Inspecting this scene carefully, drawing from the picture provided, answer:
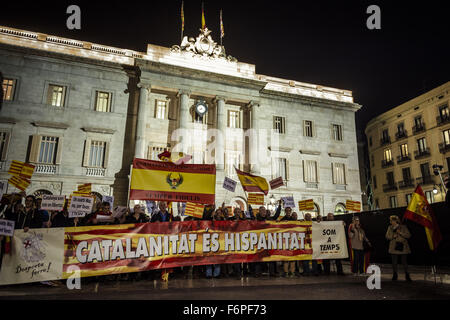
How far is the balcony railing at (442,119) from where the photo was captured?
1223 inches

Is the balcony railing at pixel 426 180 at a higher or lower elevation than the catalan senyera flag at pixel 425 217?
higher

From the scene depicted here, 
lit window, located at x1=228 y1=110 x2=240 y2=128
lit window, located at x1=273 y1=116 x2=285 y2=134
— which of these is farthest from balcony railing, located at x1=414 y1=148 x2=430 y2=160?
lit window, located at x1=228 y1=110 x2=240 y2=128

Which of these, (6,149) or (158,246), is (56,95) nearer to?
(6,149)

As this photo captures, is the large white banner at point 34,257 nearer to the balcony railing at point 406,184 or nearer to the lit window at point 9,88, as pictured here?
the lit window at point 9,88

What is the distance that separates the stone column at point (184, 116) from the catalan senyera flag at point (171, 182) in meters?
13.8

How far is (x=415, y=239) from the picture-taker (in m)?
10.9

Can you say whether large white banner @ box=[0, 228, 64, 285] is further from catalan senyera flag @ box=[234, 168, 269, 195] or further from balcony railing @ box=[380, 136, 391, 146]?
balcony railing @ box=[380, 136, 391, 146]

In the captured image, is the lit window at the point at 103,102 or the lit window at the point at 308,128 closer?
the lit window at the point at 103,102

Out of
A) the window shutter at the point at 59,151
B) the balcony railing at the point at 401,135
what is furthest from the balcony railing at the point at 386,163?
the window shutter at the point at 59,151

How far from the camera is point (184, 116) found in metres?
22.9

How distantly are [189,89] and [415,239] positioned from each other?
724 inches

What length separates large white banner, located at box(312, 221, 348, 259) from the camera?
9.13m

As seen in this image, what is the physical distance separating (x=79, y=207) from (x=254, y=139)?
706 inches

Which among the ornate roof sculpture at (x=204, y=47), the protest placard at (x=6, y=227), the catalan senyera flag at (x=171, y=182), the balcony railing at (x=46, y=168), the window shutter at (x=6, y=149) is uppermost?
the ornate roof sculpture at (x=204, y=47)
